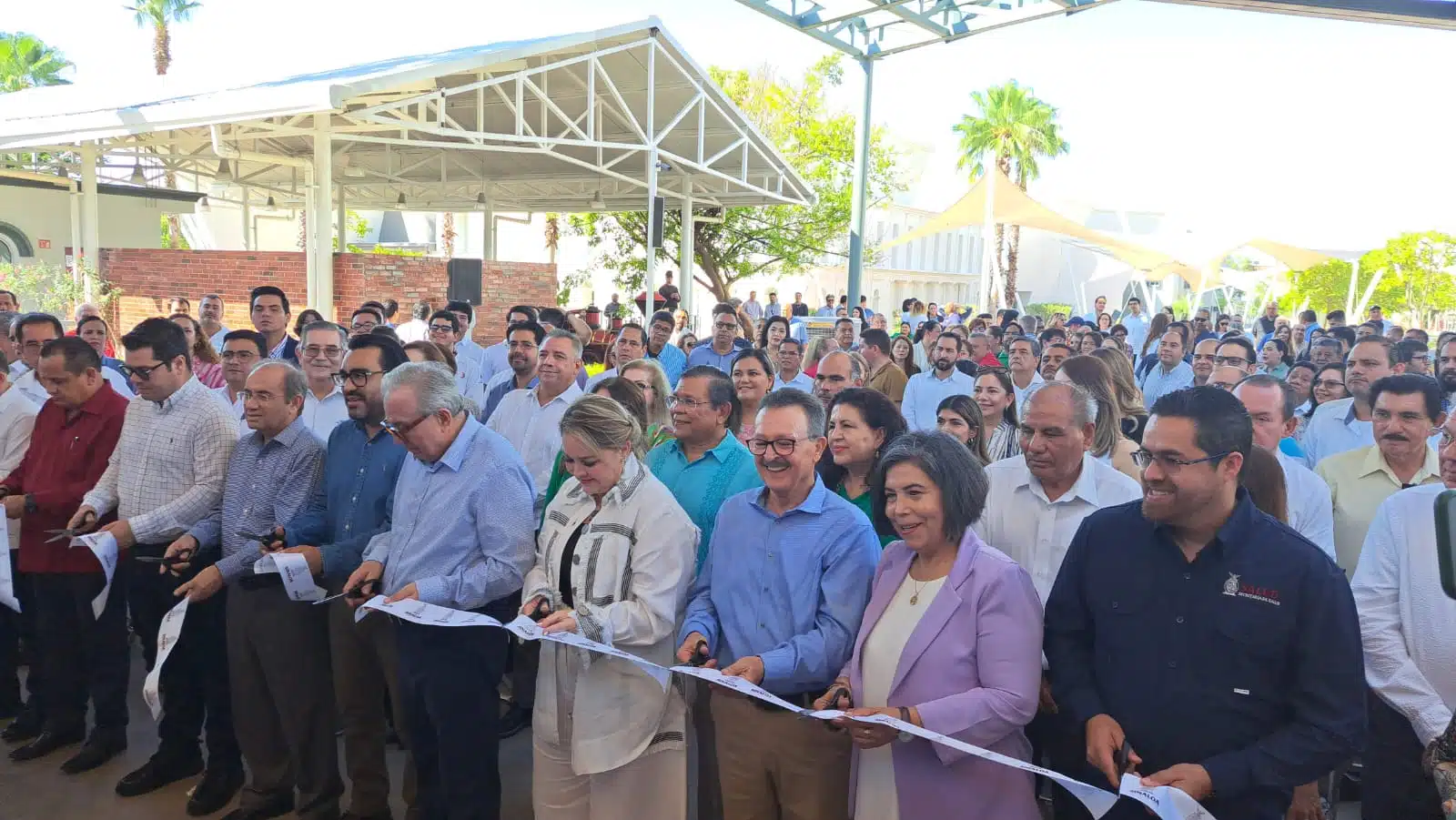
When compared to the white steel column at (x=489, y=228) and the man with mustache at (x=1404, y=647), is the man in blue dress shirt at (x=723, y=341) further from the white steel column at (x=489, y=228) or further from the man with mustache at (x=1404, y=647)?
the white steel column at (x=489, y=228)

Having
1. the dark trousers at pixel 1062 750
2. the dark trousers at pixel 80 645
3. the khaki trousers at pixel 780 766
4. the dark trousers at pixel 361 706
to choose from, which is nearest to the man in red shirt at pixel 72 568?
the dark trousers at pixel 80 645

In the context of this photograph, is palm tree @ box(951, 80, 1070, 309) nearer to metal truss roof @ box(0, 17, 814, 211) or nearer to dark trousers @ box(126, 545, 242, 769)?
metal truss roof @ box(0, 17, 814, 211)

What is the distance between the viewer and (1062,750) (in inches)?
124

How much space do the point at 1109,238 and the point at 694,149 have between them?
12.2m

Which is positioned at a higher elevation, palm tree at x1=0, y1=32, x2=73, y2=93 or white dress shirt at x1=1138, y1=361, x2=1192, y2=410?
palm tree at x1=0, y1=32, x2=73, y2=93

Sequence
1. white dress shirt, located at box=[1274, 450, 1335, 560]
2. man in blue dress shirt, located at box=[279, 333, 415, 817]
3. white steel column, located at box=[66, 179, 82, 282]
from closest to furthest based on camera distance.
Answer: white dress shirt, located at box=[1274, 450, 1335, 560] → man in blue dress shirt, located at box=[279, 333, 415, 817] → white steel column, located at box=[66, 179, 82, 282]

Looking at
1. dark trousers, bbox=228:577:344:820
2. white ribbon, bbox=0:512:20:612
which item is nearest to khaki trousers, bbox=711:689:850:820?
dark trousers, bbox=228:577:344:820

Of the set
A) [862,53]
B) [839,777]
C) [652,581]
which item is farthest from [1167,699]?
[862,53]

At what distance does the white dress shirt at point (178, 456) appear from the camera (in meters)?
4.44

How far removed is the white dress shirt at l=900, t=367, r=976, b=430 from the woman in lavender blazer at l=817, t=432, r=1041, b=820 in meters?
4.84

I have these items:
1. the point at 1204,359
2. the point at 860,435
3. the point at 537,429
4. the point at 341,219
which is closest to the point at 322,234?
the point at 537,429

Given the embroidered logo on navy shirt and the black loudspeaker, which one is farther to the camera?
the black loudspeaker

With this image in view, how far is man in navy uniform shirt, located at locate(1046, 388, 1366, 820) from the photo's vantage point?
242 centimetres

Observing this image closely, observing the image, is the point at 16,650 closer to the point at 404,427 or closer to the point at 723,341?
the point at 404,427
